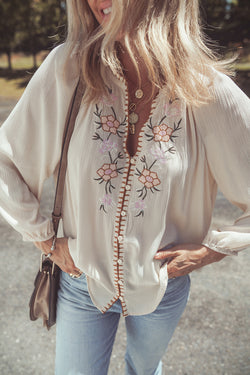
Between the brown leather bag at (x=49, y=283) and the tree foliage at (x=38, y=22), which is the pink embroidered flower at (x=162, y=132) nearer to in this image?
the brown leather bag at (x=49, y=283)

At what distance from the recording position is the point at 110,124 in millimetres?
1325

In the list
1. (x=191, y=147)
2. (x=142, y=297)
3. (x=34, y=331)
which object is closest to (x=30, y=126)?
(x=191, y=147)

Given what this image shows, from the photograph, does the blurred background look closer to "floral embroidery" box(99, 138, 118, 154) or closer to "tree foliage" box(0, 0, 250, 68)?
"tree foliage" box(0, 0, 250, 68)

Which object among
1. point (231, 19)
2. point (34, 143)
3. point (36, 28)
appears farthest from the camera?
point (36, 28)

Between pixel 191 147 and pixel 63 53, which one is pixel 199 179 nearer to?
pixel 191 147

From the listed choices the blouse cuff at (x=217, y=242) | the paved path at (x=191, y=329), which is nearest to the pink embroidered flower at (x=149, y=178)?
the blouse cuff at (x=217, y=242)

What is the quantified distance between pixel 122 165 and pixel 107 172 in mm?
60

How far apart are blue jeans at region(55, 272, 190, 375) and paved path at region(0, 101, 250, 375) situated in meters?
0.87

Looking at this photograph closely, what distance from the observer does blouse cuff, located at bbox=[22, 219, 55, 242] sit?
57.8 inches

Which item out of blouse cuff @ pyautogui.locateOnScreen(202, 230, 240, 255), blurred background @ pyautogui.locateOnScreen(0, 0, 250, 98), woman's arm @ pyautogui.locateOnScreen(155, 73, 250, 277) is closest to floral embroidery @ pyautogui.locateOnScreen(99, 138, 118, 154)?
woman's arm @ pyautogui.locateOnScreen(155, 73, 250, 277)

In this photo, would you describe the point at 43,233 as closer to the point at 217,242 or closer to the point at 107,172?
the point at 107,172

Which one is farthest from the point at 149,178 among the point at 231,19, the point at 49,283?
the point at 231,19

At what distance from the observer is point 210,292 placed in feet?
9.95

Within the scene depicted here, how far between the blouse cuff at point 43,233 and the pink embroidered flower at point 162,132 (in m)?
0.53
